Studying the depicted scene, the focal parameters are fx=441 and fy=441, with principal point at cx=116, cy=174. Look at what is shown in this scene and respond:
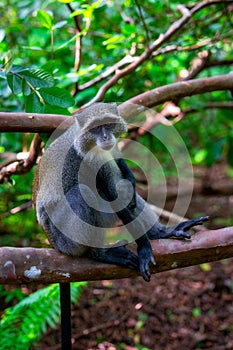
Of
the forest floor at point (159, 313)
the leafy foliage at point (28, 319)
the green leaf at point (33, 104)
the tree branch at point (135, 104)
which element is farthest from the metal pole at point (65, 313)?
the forest floor at point (159, 313)

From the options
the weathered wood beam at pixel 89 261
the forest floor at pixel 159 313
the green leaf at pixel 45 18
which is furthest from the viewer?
the forest floor at pixel 159 313

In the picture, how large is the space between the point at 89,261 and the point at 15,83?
1.19 meters

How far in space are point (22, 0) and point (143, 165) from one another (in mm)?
2555

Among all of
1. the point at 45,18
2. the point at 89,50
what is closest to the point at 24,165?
the point at 45,18

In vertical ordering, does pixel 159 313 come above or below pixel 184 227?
below

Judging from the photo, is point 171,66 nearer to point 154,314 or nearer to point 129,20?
point 129,20

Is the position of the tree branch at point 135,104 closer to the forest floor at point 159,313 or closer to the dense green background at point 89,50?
the dense green background at point 89,50

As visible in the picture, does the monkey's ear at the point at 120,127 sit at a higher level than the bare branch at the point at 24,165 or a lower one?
higher

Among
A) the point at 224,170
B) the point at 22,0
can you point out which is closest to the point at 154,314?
the point at 22,0

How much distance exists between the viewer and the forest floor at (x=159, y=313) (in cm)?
446

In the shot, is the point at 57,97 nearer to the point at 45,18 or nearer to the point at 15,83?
the point at 15,83

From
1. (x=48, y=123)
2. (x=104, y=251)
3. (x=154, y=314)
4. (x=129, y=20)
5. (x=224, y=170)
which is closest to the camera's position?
(x=104, y=251)

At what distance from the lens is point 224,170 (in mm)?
8922

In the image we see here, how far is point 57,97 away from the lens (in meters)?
2.88
